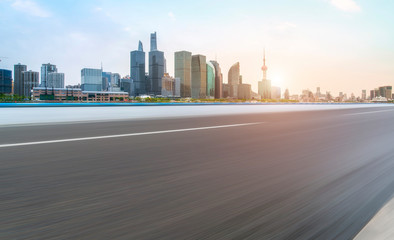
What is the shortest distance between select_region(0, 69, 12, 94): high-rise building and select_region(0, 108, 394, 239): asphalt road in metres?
184

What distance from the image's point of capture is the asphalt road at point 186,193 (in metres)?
1.57

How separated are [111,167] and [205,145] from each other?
1783mm

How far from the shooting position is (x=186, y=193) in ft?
6.95

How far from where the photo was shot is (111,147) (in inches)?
158

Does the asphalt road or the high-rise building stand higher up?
the high-rise building

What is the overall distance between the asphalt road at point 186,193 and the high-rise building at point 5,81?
604 ft

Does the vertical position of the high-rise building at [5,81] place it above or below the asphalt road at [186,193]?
above

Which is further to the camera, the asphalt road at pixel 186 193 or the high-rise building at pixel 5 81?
the high-rise building at pixel 5 81

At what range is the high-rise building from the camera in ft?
506

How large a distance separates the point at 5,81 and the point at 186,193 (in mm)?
189208

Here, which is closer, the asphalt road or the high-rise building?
the asphalt road

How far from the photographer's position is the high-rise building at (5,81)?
154 m

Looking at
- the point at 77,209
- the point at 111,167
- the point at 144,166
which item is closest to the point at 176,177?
the point at 144,166

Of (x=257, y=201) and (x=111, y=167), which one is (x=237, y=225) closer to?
(x=257, y=201)
